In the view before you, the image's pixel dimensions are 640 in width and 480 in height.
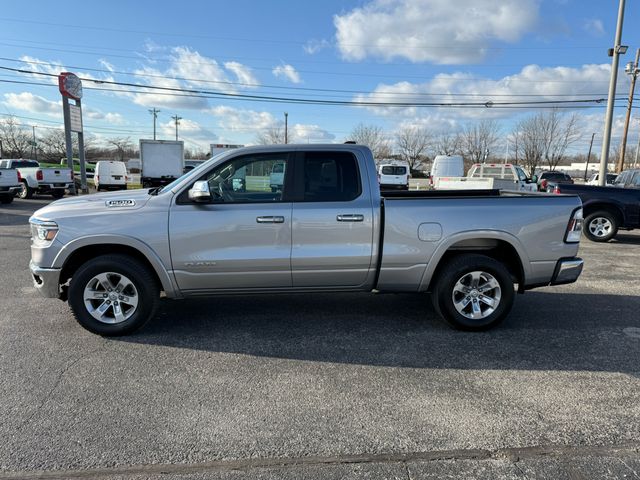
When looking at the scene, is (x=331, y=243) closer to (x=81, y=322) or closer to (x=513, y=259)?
(x=513, y=259)

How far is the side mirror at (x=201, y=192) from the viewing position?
4.10 meters

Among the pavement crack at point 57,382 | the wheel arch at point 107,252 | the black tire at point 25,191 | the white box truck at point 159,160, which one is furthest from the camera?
the white box truck at point 159,160

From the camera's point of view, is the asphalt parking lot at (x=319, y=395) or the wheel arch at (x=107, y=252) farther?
the wheel arch at (x=107, y=252)

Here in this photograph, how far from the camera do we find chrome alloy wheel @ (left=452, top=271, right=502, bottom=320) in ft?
15.1

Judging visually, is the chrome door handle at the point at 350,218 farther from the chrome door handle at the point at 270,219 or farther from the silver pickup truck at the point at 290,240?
the chrome door handle at the point at 270,219

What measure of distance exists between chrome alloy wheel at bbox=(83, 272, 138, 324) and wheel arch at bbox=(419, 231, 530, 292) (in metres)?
3.01

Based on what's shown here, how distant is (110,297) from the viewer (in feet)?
14.3

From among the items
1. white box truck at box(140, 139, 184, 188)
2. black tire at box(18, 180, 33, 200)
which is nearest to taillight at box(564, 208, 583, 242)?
black tire at box(18, 180, 33, 200)

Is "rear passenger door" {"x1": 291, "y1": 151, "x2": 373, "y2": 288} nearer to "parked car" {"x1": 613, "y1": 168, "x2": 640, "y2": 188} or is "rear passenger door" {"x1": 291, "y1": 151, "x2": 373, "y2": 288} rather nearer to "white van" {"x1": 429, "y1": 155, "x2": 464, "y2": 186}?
"parked car" {"x1": 613, "y1": 168, "x2": 640, "y2": 188}

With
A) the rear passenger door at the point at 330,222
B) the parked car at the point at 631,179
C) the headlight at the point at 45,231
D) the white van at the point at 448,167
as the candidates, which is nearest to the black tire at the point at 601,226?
the parked car at the point at 631,179

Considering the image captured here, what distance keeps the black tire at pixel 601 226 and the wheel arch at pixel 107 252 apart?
10.2 metres

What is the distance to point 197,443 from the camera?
109 inches

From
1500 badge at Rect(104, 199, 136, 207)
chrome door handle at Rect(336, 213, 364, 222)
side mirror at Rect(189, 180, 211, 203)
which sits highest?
side mirror at Rect(189, 180, 211, 203)

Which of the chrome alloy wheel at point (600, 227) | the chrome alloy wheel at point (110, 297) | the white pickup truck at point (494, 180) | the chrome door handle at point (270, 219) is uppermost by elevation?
the white pickup truck at point (494, 180)
